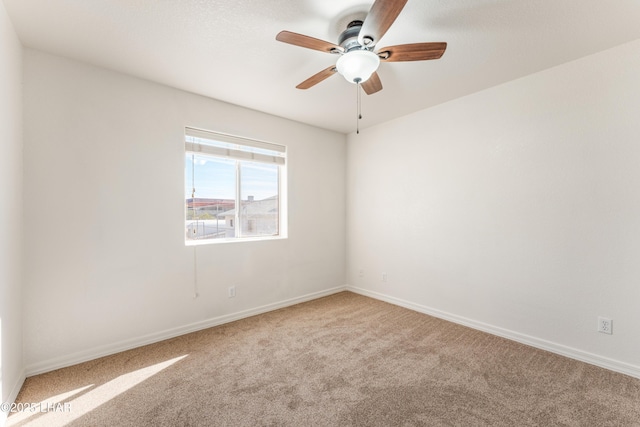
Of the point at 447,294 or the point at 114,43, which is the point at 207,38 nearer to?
the point at 114,43

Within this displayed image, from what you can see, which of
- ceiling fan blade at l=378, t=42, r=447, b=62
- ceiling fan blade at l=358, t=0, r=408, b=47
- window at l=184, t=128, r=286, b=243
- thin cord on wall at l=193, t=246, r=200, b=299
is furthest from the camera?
window at l=184, t=128, r=286, b=243

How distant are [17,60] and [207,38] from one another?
135cm

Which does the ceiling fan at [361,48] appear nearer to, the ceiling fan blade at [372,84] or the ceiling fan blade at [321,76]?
the ceiling fan blade at [321,76]

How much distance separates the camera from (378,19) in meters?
1.54

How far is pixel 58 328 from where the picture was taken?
2.30 metres

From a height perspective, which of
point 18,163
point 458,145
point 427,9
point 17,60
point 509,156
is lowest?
point 18,163

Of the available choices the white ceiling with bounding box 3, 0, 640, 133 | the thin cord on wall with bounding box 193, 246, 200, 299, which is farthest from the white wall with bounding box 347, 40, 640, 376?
the thin cord on wall with bounding box 193, 246, 200, 299

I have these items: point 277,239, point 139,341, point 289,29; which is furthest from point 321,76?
point 139,341

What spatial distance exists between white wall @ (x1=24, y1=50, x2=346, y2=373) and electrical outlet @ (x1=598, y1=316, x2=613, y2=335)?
324 cm

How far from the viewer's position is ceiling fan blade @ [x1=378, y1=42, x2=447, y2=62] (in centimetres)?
177

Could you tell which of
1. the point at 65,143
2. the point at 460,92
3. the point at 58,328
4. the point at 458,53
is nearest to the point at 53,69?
the point at 65,143

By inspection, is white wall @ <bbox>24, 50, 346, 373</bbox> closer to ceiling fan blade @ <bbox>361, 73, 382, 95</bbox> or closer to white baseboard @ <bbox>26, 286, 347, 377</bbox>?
white baseboard @ <bbox>26, 286, 347, 377</bbox>

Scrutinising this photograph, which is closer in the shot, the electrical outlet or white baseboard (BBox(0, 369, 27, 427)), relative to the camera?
white baseboard (BBox(0, 369, 27, 427))

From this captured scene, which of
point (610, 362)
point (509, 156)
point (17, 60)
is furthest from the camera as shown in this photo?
point (509, 156)
